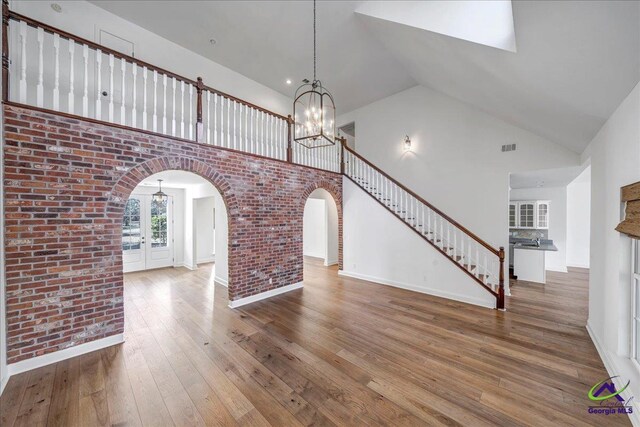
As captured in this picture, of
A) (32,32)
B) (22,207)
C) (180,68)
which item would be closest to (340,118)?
(180,68)

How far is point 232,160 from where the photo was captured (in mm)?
4129

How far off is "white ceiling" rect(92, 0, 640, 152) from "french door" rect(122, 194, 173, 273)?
14.1 ft

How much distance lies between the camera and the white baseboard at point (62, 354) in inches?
95.7

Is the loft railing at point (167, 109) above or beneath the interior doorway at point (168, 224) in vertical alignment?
above

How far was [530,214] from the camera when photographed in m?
7.46

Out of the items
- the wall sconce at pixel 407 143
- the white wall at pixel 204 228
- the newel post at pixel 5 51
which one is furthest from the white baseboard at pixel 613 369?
the white wall at pixel 204 228

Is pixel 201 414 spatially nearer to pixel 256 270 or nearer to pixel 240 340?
pixel 240 340

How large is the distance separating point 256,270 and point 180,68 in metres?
4.65

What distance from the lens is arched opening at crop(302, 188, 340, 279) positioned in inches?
300

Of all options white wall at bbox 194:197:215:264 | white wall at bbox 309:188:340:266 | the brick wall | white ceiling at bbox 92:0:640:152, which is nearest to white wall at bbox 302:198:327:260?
white wall at bbox 309:188:340:266

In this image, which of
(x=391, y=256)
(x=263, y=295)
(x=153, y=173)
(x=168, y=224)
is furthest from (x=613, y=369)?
(x=168, y=224)

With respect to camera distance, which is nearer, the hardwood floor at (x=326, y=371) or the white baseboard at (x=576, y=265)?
the hardwood floor at (x=326, y=371)

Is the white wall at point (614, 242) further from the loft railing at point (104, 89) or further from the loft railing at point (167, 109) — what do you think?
the loft railing at point (104, 89)

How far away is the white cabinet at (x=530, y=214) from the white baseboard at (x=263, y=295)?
289 inches
